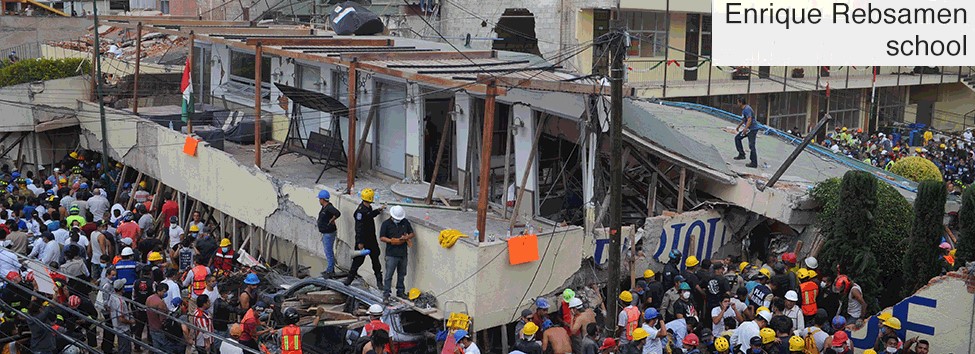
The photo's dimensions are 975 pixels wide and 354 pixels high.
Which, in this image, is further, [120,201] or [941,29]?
[120,201]

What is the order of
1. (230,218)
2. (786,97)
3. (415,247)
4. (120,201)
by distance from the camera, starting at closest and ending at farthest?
1. (415,247)
2. (230,218)
3. (120,201)
4. (786,97)

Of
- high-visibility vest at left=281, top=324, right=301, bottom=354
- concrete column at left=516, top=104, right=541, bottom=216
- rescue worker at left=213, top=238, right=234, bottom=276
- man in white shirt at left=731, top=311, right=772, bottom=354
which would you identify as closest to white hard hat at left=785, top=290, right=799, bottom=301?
man in white shirt at left=731, top=311, right=772, bottom=354

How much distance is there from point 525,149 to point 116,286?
231 inches

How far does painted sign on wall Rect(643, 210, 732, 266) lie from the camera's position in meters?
14.8

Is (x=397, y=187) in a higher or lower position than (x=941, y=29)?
lower

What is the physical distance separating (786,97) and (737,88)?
180 inches

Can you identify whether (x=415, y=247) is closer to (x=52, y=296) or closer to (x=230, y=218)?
(x=52, y=296)

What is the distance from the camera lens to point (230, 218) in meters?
18.4

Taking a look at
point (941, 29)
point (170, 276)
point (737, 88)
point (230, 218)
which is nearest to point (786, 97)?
point (737, 88)

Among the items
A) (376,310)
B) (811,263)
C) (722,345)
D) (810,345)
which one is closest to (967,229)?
(811,263)

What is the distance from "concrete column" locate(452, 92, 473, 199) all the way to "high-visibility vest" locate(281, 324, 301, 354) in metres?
4.43

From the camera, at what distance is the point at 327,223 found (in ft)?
46.9

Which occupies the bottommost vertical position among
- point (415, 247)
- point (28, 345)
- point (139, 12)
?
point (28, 345)

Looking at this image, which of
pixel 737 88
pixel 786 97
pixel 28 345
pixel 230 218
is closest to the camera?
pixel 28 345
